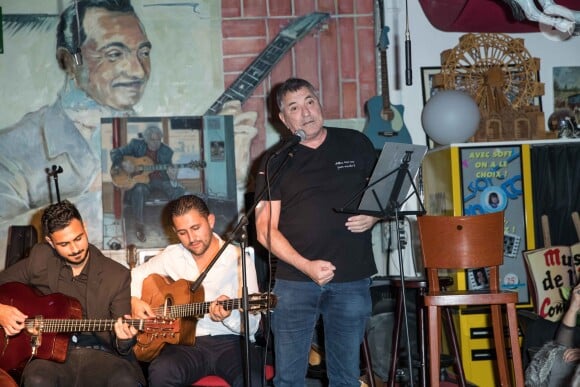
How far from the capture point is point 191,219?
3.88 metres

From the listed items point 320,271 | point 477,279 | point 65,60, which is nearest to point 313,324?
point 320,271

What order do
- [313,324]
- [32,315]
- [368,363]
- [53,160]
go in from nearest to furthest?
[313,324] < [32,315] < [368,363] < [53,160]

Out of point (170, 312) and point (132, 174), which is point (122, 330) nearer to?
point (170, 312)

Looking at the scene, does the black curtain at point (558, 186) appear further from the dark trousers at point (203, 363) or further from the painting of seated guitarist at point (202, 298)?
Result: the dark trousers at point (203, 363)

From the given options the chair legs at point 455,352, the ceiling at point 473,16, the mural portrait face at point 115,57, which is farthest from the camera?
the mural portrait face at point 115,57

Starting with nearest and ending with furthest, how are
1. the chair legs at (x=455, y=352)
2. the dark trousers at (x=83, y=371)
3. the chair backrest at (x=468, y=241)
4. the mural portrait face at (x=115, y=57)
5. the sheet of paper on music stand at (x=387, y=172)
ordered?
the sheet of paper on music stand at (x=387, y=172) → the dark trousers at (x=83, y=371) → the chair backrest at (x=468, y=241) → the chair legs at (x=455, y=352) → the mural portrait face at (x=115, y=57)

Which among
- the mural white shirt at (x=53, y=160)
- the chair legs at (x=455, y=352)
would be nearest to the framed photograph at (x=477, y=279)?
the chair legs at (x=455, y=352)

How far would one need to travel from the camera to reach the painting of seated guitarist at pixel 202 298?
11.7 feet

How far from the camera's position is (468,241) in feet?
12.4

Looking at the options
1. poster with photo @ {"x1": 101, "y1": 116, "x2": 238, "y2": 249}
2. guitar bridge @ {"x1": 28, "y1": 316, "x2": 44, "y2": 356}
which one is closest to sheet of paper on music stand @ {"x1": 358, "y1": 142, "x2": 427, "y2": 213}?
guitar bridge @ {"x1": 28, "y1": 316, "x2": 44, "y2": 356}

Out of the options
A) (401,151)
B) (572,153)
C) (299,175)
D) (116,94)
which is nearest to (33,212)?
(116,94)

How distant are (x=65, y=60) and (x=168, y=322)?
8.22ft

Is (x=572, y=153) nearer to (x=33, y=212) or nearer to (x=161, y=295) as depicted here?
(x=161, y=295)

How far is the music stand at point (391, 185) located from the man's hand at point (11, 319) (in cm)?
150
